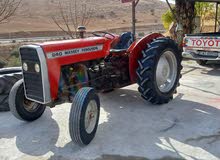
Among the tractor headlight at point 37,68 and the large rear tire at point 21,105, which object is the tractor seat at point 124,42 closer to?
the large rear tire at point 21,105

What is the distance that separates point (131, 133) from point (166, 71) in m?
2.00

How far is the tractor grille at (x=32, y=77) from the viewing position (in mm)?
4593

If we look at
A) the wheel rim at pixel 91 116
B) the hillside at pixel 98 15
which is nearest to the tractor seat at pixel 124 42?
the wheel rim at pixel 91 116

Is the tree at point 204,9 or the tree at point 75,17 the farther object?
the tree at point 204,9

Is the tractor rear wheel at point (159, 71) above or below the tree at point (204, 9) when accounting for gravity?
below

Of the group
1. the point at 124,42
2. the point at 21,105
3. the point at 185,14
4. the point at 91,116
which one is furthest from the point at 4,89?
the point at 185,14

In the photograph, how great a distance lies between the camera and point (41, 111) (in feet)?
18.7

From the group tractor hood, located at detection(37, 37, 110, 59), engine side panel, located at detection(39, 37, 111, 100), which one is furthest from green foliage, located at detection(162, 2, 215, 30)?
engine side panel, located at detection(39, 37, 111, 100)

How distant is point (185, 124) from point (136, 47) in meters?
1.69

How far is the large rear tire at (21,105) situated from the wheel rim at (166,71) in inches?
92.9

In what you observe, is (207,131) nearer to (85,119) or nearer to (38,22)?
(85,119)

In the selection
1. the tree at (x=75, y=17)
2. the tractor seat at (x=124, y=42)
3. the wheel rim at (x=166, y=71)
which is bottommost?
the wheel rim at (x=166, y=71)

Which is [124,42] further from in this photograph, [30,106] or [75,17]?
[75,17]

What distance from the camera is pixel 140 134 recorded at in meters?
4.83
